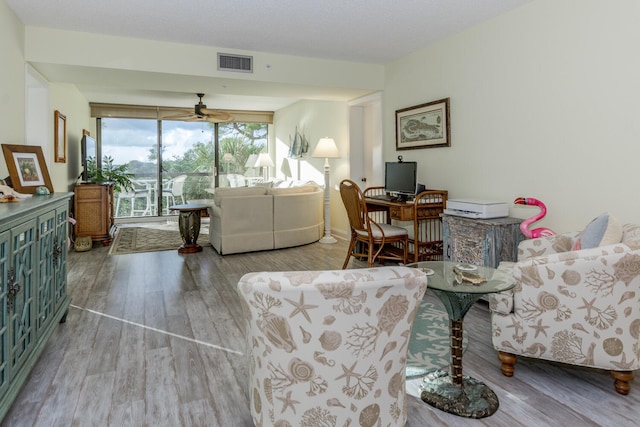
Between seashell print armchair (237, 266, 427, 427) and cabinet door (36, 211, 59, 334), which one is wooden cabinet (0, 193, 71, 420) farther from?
seashell print armchair (237, 266, 427, 427)

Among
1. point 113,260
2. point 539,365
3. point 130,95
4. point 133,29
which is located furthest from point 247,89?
point 539,365

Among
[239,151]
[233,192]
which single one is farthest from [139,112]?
[233,192]

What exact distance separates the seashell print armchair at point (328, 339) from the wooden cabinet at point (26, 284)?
1.08 meters

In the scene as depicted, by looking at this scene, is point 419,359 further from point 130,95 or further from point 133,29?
point 130,95

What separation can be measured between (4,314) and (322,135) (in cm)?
550

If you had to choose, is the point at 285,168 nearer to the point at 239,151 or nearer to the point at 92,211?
the point at 239,151

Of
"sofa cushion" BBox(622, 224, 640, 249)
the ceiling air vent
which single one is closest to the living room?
the ceiling air vent

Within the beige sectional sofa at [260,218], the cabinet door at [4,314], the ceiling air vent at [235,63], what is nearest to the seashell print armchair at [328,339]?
the cabinet door at [4,314]

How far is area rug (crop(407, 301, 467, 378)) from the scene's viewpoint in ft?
7.40

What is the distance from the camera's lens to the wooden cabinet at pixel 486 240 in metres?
3.14

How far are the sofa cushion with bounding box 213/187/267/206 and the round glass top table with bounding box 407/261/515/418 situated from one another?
3.57 m

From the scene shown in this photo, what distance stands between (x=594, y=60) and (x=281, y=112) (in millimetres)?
6688

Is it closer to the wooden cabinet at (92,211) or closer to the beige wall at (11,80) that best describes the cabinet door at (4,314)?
the beige wall at (11,80)

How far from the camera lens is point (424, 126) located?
14.5 ft
